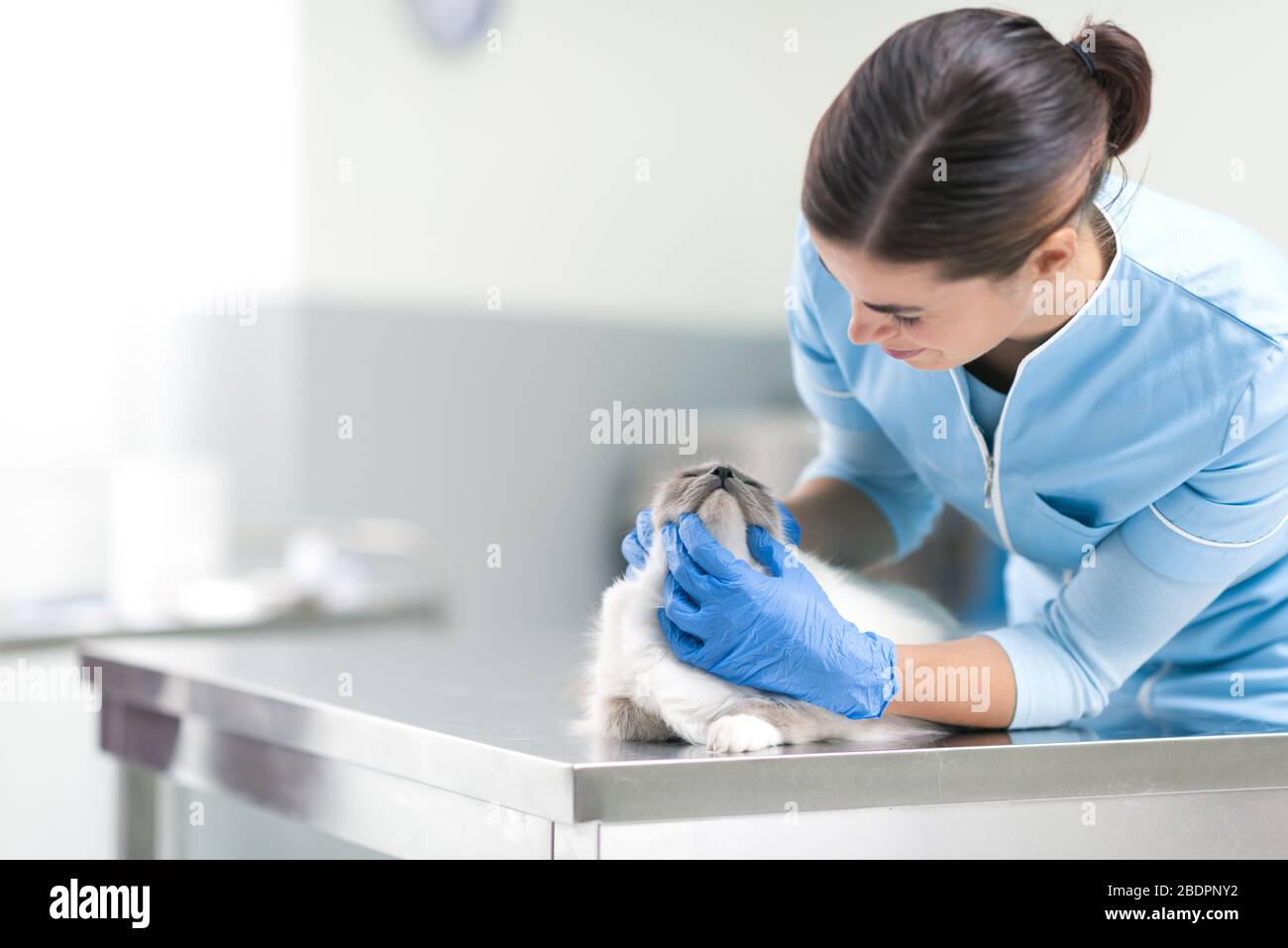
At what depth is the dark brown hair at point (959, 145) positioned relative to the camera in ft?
3.10

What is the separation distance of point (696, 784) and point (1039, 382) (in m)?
0.51

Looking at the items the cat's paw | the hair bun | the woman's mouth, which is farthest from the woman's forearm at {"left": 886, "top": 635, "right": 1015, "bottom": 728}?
the hair bun

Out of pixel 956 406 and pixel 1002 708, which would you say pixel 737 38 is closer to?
pixel 956 406

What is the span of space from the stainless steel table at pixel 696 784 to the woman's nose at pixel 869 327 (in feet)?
1.11

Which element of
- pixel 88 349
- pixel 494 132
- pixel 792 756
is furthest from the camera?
pixel 494 132

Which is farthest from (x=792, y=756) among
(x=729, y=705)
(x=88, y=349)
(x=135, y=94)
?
(x=135, y=94)

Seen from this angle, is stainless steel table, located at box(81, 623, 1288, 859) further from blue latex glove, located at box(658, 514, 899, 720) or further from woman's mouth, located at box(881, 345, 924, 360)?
woman's mouth, located at box(881, 345, 924, 360)

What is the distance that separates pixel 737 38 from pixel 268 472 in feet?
6.68

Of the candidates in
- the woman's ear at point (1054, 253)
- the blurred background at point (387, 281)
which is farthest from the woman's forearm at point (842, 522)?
the blurred background at point (387, 281)

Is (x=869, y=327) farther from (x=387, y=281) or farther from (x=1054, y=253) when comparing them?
(x=387, y=281)

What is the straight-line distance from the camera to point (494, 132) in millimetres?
3881

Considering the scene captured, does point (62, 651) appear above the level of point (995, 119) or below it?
below

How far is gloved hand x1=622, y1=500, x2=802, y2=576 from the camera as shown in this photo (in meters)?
1.08

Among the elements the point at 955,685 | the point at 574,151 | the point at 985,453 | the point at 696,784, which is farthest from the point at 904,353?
the point at 574,151
